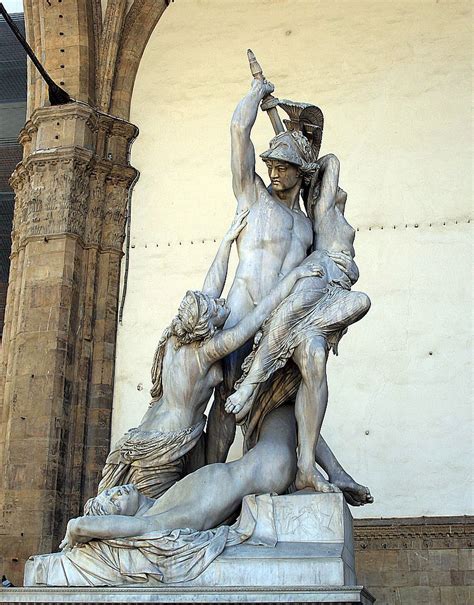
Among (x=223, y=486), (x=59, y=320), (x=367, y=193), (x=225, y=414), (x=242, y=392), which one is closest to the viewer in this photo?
(x=223, y=486)

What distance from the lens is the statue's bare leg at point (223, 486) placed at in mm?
4379

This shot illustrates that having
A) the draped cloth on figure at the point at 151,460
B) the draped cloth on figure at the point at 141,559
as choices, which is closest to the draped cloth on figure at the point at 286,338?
the draped cloth on figure at the point at 151,460

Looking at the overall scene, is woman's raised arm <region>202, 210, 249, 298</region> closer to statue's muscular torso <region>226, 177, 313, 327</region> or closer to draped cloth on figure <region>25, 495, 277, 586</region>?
statue's muscular torso <region>226, 177, 313, 327</region>

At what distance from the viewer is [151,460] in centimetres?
464

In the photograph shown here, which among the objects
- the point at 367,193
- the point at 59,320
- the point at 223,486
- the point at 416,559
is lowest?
the point at 416,559

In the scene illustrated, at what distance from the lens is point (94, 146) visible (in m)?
10.2

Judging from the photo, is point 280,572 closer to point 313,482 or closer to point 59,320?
point 313,482

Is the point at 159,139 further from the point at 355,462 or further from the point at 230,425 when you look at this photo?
the point at 230,425

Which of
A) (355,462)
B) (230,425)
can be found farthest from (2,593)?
(355,462)

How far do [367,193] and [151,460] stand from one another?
553 cm

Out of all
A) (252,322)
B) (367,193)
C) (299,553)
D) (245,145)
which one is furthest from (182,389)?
(367,193)

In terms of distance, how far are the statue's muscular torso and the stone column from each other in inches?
177

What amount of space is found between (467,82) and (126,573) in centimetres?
679

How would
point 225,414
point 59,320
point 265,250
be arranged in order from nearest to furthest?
point 225,414 < point 265,250 < point 59,320
